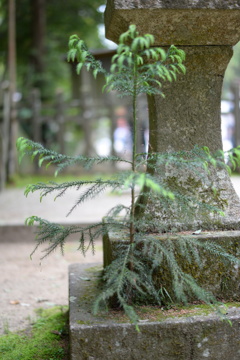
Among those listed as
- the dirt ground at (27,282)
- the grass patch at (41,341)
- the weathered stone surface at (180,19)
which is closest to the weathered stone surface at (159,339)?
the grass patch at (41,341)

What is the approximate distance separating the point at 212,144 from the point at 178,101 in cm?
33

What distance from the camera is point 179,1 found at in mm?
2475


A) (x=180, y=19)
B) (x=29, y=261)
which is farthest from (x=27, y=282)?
(x=180, y=19)

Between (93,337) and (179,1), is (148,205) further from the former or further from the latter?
(179,1)

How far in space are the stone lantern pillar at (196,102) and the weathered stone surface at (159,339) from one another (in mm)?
631

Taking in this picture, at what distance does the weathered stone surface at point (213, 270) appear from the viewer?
8.04 ft

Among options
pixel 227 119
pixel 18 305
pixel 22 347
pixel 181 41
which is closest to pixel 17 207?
pixel 18 305

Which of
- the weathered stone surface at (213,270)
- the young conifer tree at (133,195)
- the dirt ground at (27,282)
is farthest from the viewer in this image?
the dirt ground at (27,282)

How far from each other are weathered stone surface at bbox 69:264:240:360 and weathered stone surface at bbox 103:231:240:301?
0.26 m

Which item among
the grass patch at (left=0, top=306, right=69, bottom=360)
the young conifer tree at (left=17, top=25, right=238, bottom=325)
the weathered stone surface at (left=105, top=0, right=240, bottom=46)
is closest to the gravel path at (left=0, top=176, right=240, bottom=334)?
the grass patch at (left=0, top=306, right=69, bottom=360)

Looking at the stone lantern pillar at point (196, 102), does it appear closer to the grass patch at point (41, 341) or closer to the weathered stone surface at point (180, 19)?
the weathered stone surface at point (180, 19)

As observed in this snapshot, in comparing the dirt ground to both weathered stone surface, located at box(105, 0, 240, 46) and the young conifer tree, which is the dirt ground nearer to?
the young conifer tree

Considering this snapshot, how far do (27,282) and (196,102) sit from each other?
9.05ft

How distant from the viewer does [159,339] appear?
2197mm
